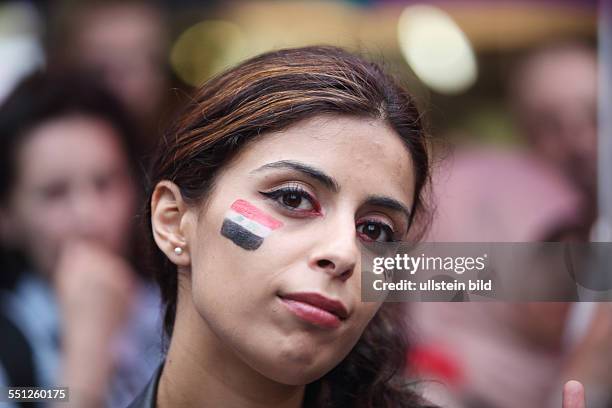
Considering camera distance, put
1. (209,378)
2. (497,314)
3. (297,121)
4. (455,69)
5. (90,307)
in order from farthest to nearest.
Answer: (455,69) → (497,314) → (90,307) → (209,378) → (297,121)

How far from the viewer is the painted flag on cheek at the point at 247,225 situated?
5.70 ft

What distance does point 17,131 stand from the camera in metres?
3.14

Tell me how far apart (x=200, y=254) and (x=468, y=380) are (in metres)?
1.99

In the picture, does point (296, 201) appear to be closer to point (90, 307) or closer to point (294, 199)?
point (294, 199)

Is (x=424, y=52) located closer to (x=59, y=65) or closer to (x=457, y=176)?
(x=457, y=176)

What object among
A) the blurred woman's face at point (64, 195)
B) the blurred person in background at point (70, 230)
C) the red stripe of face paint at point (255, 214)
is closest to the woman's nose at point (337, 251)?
the red stripe of face paint at point (255, 214)

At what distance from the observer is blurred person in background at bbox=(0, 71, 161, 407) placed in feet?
8.95

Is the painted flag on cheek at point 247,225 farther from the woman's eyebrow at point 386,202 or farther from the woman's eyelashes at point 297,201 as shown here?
the woman's eyebrow at point 386,202

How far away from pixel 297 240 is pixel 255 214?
11cm

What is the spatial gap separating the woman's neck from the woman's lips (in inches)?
9.5

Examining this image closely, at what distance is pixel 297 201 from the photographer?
5.76 feet

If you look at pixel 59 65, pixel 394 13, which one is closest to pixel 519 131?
pixel 394 13

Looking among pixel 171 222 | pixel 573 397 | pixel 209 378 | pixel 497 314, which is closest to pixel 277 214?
pixel 171 222

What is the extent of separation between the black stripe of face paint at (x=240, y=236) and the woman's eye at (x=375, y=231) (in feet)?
0.71
